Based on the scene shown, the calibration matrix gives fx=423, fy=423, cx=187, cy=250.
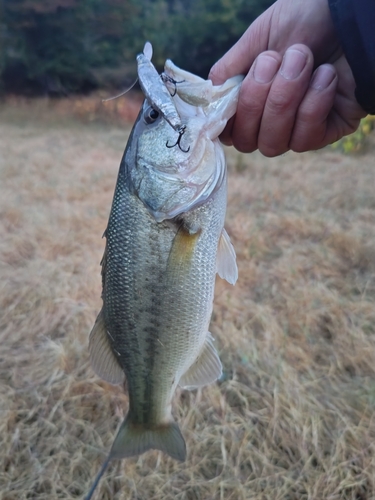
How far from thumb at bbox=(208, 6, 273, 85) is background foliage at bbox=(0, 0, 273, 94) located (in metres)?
12.6

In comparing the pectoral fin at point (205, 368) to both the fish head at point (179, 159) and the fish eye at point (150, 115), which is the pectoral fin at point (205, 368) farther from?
the fish eye at point (150, 115)

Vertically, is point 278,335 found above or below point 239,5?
below

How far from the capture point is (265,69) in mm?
1512

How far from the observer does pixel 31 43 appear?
1396cm

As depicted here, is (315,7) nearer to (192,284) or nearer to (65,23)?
(192,284)

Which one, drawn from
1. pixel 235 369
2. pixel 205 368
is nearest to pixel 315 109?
pixel 205 368

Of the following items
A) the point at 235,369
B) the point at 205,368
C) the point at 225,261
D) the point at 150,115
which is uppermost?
the point at 150,115

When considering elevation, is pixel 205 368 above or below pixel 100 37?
above

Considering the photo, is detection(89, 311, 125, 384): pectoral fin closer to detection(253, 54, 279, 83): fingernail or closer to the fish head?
the fish head

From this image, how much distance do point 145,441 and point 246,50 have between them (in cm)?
162

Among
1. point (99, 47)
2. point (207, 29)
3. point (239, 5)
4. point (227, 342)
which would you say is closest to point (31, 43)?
point (99, 47)

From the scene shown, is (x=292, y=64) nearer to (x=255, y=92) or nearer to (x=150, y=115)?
(x=255, y=92)

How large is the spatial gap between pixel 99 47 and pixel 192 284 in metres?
14.8

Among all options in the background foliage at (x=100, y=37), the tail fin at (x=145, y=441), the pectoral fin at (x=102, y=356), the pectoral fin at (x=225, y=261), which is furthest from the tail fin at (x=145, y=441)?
the background foliage at (x=100, y=37)
